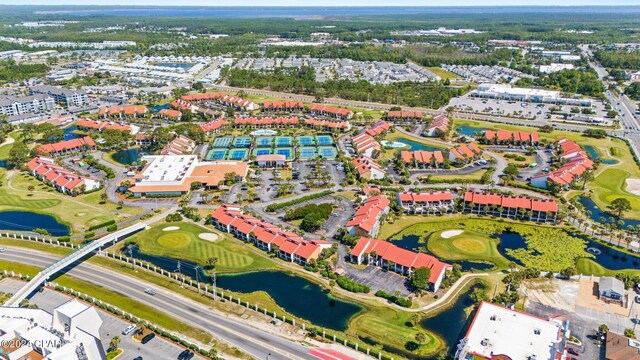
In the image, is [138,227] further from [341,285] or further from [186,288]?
[341,285]

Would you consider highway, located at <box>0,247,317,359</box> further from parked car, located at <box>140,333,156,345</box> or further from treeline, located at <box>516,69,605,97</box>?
treeline, located at <box>516,69,605,97</box>

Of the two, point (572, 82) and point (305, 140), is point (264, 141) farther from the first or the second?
point (572, 82)

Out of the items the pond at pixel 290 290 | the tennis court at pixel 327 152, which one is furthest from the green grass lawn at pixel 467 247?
the tennis court at pixel 327 152

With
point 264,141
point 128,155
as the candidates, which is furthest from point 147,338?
point 264,141

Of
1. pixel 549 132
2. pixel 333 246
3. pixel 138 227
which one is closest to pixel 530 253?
pixel 333 246

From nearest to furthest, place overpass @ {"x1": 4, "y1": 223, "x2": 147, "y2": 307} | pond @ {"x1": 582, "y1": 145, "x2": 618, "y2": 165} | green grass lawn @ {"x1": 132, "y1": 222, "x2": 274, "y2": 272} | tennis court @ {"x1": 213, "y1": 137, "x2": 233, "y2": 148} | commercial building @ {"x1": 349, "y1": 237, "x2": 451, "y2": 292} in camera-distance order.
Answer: overpass @ {"x1": 4, "y1": 223, "x2": 147, "y2": 307}
commercial building @ {"x1": 349, "y1": 237, "x2": 451, "y2": 292}
green grass lawn @ {"x1": 132, "y1": 222, "x2": 274, "y2": 272}
pond @ {"x1": 582, "y1": 145, "x2": 618, "y2": 165}
tennis court @ {"x1": 213, "y1": 137, "x2": 233, "y2": 148}

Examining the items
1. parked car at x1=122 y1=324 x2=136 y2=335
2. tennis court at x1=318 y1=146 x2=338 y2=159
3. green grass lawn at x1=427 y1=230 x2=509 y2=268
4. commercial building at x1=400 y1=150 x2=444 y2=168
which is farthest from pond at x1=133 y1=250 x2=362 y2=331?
tennis court at x1=318 y1=146 x2=338 y2=159

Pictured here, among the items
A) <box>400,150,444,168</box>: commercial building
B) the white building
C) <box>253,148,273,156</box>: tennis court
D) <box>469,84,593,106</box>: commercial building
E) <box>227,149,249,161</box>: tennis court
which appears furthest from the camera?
<box>469,84,593,106</box>: commercial building
